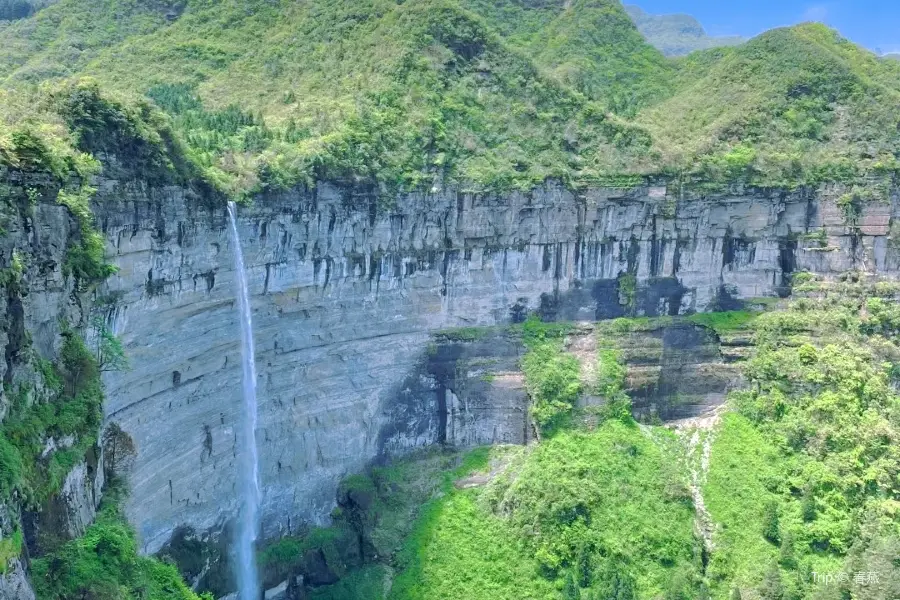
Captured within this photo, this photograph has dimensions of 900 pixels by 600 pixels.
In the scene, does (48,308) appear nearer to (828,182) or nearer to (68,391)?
(68,391)

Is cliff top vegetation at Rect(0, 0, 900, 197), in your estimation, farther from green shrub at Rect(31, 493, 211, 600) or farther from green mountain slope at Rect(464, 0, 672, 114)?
green shrub at Rect(31, 493, 211, 600)

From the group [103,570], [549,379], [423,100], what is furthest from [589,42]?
[103,570]

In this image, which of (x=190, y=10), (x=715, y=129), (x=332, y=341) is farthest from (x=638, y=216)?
(x=190, y=10)

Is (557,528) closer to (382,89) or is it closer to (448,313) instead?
(448,313)

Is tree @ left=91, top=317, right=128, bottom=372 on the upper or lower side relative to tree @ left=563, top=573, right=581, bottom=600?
upper

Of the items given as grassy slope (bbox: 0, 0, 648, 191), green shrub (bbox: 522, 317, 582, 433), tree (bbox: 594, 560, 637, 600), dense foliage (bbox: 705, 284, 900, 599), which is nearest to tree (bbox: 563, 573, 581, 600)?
tree (bbox: 594, 560, 637, 600)
